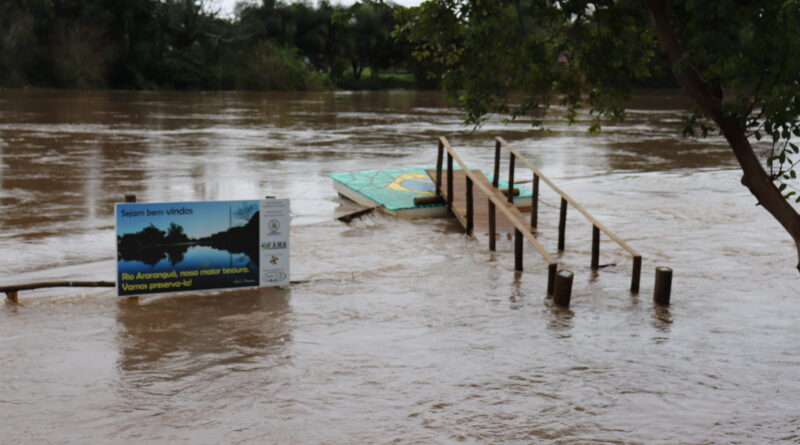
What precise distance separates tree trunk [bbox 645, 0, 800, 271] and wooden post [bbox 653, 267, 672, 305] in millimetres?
3607

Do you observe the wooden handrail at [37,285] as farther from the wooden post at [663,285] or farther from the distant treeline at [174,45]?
the distant treeline at [174,45]

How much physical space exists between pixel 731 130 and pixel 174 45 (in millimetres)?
75373

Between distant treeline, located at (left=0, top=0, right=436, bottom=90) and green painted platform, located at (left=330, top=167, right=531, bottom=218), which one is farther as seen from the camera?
distant treeline, located at (left=0, top=0, right=436, bottom=90)

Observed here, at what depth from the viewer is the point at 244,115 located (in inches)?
1672

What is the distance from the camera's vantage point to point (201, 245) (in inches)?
392

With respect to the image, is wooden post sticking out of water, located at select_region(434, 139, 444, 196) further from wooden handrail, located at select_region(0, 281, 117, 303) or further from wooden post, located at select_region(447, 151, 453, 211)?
wooden handrail, located at select_region(0, 281, 117, 303)

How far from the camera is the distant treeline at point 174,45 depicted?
67.4 meters

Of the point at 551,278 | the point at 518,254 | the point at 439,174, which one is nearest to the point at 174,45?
the point at 439,174

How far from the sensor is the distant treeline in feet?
221

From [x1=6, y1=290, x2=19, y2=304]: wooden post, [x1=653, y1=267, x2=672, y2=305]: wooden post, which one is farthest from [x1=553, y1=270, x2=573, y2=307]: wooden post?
[x1=6, y1=290, x2=19, y2=304]: wooden post

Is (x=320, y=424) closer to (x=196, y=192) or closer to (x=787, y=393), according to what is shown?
(x=787, y=393)

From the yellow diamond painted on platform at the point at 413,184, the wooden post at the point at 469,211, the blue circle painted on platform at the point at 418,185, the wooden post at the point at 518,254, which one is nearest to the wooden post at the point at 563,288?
the wooden post at the point at 518,254

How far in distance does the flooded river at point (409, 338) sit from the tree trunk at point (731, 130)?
1586mm

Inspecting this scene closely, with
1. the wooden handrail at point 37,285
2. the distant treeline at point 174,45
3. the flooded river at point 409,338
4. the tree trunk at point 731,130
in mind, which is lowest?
the flooded river at point 409,338
